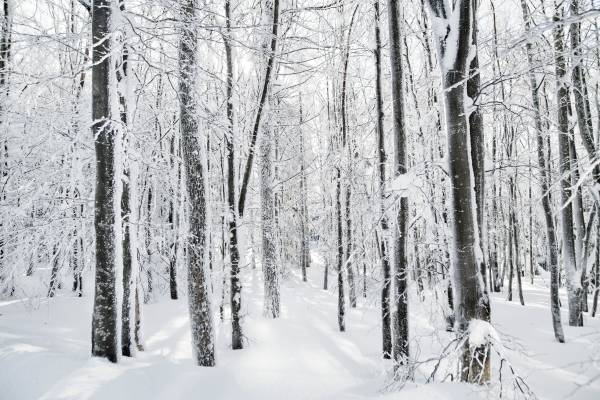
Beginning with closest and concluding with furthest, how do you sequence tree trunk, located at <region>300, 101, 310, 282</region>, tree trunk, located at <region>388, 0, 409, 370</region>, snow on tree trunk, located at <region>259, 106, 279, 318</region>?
1. tree trunk, located at <region>388, 0, 409, 370</region>
2. snow on tree trunk, located at <region>259, 106, 279, 318</region>
3. tree trunk, located at <region>300, 101, 310, 282</region>

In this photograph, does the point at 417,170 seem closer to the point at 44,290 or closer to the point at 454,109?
the point at 454,109

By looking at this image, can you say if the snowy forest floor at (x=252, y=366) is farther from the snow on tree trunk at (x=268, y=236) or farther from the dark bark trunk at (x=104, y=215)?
the snow on tree trunk at (x=268, y=236)

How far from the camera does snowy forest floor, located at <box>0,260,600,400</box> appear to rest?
287cm

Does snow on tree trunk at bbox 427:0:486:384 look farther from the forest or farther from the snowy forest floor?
the snowy forest floor

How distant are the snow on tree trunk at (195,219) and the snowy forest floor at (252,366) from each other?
532mm

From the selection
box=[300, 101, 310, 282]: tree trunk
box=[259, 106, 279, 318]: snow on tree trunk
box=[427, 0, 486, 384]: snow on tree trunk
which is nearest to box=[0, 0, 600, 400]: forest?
box=[427, 0, 486, 384]: snow on tree trunk

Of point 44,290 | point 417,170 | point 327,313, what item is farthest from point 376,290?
point 44,290

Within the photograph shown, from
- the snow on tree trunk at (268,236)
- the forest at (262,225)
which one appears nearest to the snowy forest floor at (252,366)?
the forest at (262,225)

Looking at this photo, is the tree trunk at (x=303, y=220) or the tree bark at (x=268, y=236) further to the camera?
the tree trunk at (x=303, y=220)

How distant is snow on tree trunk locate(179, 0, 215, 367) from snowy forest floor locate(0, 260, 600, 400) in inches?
21.0

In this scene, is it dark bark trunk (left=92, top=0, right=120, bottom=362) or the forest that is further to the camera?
dark bark trunk (left=92, top=0, right=120, bottom=362)

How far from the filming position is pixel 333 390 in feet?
10.8

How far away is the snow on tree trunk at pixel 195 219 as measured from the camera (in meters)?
4.25

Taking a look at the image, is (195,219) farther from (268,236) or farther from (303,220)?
(303,220)
